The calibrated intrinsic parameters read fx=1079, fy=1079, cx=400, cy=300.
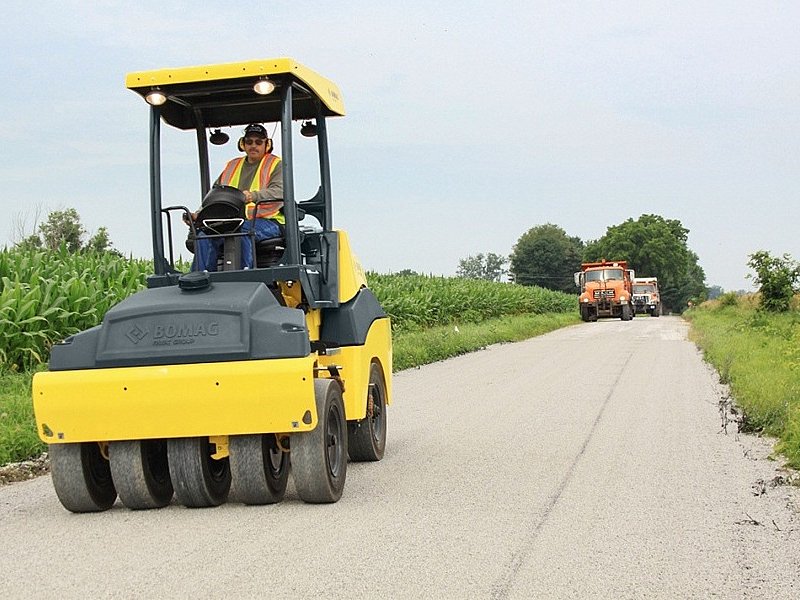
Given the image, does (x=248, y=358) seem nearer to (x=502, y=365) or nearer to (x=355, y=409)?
(x=355, y=409)

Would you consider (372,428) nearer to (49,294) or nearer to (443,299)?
(49,294)

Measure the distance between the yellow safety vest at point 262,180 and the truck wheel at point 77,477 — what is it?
1950 mm

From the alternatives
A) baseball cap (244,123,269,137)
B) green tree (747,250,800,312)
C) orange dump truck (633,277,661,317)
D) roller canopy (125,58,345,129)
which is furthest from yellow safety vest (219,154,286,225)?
orange dump truck (633,277,661,317)

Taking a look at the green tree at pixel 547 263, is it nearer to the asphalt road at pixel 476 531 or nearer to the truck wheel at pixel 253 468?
the asphalt road at pixel 476 531

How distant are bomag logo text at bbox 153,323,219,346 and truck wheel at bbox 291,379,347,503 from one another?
2.62ft

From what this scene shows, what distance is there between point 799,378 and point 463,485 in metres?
6.75

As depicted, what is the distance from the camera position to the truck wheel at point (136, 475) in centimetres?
664

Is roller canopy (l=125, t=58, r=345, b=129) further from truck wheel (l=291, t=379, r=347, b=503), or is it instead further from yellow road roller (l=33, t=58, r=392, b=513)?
truck wheel (l=291, t=379, r=347, b=503)

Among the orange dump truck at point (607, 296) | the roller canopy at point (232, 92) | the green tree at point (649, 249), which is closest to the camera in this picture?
the roller canopy at point (232, 92)

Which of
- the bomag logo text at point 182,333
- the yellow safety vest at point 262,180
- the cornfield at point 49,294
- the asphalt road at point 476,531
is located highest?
the yellow safety vest at point 262,180

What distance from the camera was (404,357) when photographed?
1961 cm

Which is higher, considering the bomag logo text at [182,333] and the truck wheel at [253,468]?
the bomag logo text at [182,333]

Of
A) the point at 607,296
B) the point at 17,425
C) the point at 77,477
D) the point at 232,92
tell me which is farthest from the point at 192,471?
the point at 607,296

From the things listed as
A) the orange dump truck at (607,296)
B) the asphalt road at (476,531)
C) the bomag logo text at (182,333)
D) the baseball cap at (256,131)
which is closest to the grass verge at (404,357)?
the asphalt road at (476,531)
